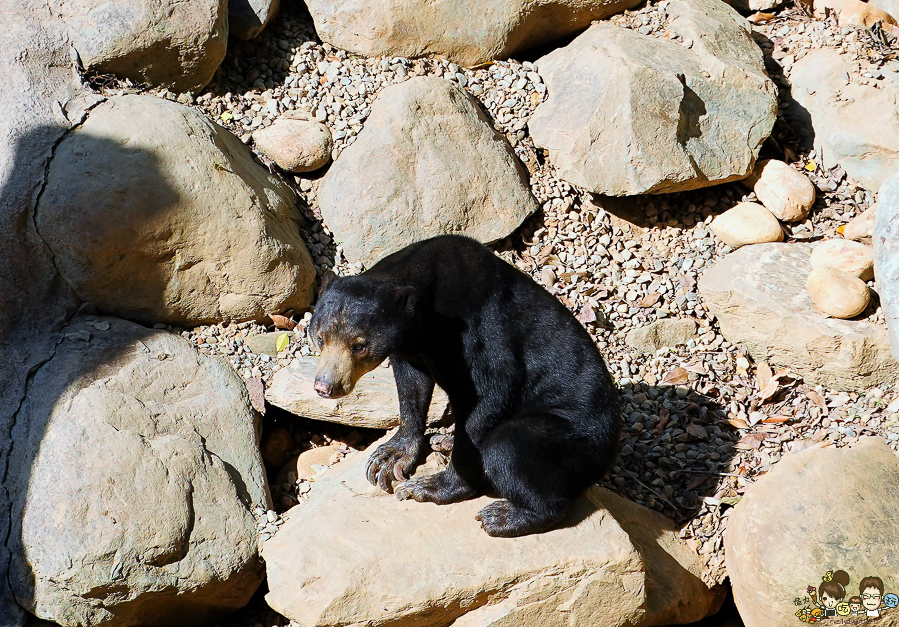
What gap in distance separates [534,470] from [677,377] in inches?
92.2

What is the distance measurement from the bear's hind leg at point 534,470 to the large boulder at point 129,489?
175 centimetres

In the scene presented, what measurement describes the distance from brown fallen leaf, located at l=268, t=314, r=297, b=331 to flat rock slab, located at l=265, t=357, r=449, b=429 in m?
0.66

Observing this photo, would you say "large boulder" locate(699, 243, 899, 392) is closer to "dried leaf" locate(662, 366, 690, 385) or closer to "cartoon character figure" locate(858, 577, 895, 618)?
"dried leaf" locate(662, 366, 690, 385)

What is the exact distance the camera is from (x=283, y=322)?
655cm

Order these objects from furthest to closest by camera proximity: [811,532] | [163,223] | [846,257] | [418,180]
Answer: [418,180] → [846,257] → [163,223] → [811,532]

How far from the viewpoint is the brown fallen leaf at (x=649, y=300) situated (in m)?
6.96

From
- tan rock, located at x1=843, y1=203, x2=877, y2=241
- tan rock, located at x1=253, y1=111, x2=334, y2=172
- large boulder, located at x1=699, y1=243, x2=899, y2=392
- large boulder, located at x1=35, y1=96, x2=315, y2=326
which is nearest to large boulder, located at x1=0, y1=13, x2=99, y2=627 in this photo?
large boulder, located at x1=35, y1=96, x2=315, y2=326

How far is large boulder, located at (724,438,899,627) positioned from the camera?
4617 mm

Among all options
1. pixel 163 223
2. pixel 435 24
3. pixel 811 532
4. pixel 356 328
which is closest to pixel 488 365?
pixel 356 328

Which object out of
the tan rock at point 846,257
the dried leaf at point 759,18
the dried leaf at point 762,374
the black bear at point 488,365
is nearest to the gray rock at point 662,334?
the dried leaf at point 762,374

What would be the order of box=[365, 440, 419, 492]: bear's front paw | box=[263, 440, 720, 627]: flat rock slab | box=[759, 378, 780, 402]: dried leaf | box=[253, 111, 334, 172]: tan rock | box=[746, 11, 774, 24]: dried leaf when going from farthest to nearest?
box=[746, 11, 774, 24]: dried leaf, box=[253, 111, 334, 172]: tan rock, box=[759, 378, 780, 402]: dried leaf, box=[365, 440, 419, 492]: bear's front paw, box=[263, 440, 720, 627]: flat rock slab

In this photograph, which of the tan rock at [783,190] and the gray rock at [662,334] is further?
the tan rock at [783,190]

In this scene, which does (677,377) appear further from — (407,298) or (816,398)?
(407,298)

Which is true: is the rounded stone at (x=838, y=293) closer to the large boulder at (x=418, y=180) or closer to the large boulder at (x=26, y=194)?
the large boulder at (x=418, y=180)
